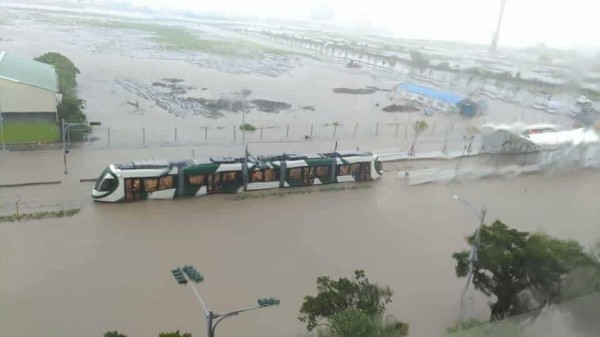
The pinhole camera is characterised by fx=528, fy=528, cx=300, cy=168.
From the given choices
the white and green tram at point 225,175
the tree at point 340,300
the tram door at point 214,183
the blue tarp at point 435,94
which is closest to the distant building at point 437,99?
the blue tarp at point 435,94

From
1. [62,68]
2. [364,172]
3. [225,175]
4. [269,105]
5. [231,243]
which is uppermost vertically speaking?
[62,68]

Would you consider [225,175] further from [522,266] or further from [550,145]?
[550,145]

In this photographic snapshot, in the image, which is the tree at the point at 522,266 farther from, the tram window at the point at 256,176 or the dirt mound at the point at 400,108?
the dirt mound at the point at 400,108

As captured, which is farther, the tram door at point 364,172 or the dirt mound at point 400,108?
the dirt mound at point 400,108

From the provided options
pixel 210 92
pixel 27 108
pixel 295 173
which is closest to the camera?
pixel 295 173

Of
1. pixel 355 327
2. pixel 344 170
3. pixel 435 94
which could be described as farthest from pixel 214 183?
pixel 435 94

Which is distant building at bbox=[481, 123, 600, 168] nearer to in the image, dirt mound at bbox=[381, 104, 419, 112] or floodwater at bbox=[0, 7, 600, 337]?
floodwater at bbox=[0, 7, 600, 337]

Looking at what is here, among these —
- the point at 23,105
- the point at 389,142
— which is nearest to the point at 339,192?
the point at 389,142
